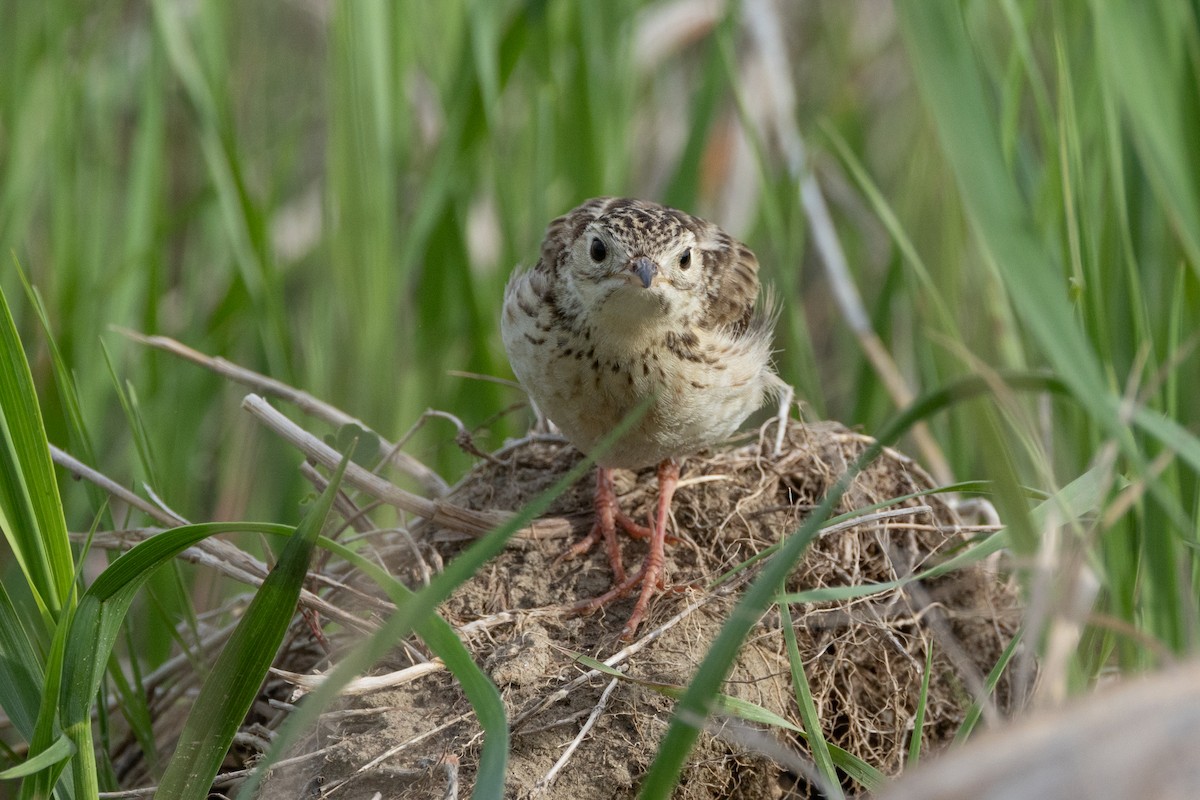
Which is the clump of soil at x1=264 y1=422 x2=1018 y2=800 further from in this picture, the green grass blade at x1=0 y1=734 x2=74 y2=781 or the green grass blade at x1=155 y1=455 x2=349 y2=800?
the green grass blade at x1=0 y1=734 x2=74 y2=781

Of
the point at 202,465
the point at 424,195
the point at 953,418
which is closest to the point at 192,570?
the point at 202,465

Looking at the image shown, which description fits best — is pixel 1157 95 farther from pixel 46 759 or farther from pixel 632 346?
pixel 46 759

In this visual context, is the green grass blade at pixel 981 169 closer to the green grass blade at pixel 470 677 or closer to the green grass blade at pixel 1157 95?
the green grass blade at pixel 1157 95

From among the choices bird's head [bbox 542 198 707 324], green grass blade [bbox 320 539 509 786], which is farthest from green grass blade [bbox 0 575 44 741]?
bird's head [bbox 542 198 707 324]

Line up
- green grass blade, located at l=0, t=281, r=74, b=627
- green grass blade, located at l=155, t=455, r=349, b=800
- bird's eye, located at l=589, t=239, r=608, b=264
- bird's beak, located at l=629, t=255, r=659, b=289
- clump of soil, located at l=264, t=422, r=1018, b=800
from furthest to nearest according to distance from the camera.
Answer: bird's eye, located at l=589, t=239, r=608, b=264 < bird's beak, located at l=629, t=255, r=659, b=289 < clump of soil, located at l=264, t=422, r=1018, b=800 < green grass blade, located at l=0, t=281, r=74, b=627 < green grass blade, located at l=155, t=455, r=349, b=800

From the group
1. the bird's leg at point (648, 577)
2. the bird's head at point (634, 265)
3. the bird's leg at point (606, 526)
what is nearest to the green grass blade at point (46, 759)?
the bird's leg at point (648, 577)
